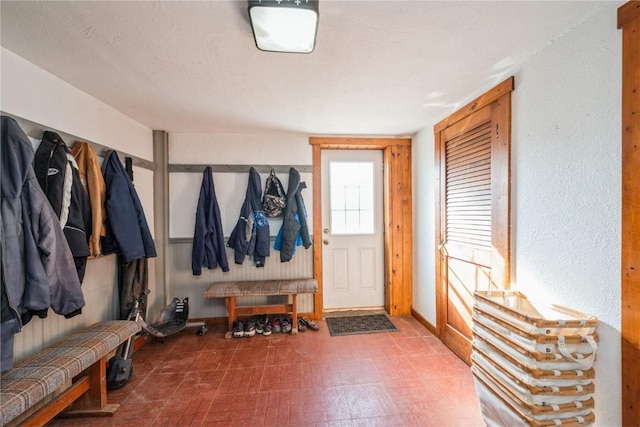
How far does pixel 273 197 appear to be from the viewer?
2.83 m

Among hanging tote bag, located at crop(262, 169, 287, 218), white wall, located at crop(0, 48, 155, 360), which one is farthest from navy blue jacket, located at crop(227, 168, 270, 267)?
white wall, located at crop(0, 48, 155, 360)

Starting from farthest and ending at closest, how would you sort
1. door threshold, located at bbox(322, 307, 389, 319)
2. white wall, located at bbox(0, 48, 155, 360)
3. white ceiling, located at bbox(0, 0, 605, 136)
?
door threshold, located at bbox(322, 307, 389, 319)
white wall, located at bbox(0, 48, 155, 360)
white ceiling, located at bbox(0, 0, 605, 136)

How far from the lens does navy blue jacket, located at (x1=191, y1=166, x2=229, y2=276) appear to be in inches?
106

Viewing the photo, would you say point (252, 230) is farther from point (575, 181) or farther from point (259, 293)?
point (575, 181)

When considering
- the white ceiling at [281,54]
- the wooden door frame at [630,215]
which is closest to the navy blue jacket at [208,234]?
the white ceiling at [281,54]

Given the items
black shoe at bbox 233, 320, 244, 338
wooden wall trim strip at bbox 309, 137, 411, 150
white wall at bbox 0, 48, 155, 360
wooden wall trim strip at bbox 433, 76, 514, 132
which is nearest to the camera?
white wall at bbox 0, 48, 155, 360

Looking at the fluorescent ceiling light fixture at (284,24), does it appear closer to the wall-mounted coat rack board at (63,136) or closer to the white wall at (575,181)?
the white wall at (575,181)

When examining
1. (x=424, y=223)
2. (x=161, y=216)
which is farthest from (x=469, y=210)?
(x=161, y=216)

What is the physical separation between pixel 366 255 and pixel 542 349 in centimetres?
208

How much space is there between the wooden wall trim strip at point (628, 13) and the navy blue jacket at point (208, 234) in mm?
2992

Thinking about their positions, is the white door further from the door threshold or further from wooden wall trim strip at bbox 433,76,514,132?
wooden wall trim strip at bbox 433,76,514,132

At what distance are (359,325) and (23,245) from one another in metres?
2.62

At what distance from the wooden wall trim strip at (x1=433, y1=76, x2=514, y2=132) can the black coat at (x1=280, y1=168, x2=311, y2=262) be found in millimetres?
1514

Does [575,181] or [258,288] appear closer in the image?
[575,181]
